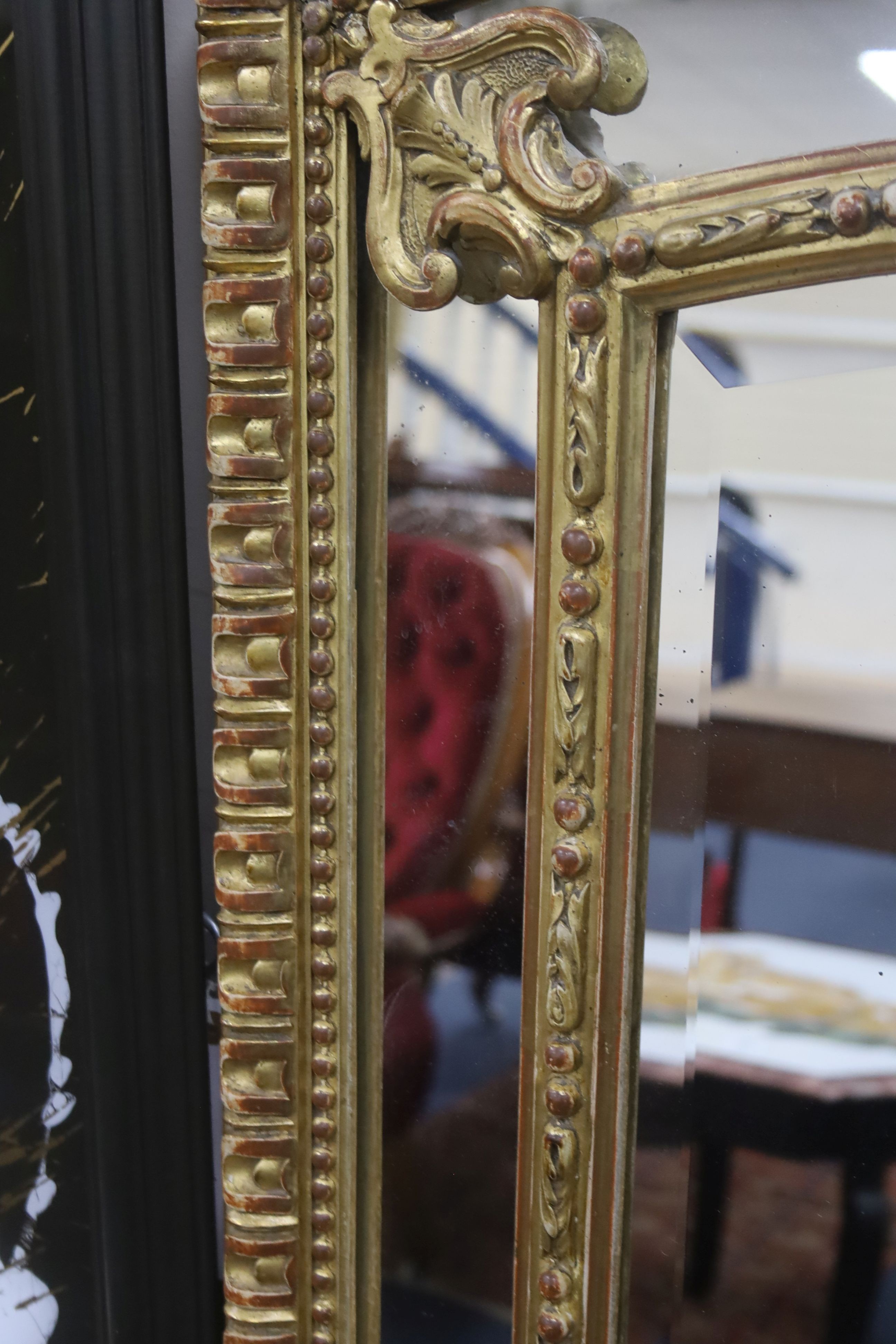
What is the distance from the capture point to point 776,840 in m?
0.88

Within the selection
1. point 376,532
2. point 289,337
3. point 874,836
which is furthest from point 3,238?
point 874,836

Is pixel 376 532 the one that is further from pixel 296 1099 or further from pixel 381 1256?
pixel 381 1256

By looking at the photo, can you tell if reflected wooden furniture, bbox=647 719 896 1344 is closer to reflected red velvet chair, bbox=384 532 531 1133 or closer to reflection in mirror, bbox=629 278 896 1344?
reflection in mirror, bbox=629 278 896 1344

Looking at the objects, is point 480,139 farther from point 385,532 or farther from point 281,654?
point 281,654

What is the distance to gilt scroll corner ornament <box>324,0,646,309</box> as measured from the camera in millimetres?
822

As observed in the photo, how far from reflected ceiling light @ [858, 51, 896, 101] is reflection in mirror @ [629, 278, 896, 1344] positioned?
0.13 m

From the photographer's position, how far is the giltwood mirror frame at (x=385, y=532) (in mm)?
828

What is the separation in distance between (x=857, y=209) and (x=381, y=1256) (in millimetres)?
975

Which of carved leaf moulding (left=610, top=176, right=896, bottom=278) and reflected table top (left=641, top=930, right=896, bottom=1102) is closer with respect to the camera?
carved leaf moulding (left=610, top=176, right=896, bottom=278)

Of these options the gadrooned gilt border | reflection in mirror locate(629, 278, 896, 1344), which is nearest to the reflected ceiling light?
reflection in mirror locate(629, 278, 896, 1344)

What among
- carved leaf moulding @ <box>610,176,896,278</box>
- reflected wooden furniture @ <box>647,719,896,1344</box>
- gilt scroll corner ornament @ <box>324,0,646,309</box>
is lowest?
reflected wooden furniture @ <box>647,719,896,1344</box>

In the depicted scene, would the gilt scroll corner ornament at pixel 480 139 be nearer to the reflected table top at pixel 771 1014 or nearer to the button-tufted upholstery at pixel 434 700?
the button-tufted upholstery at pixel 434 700

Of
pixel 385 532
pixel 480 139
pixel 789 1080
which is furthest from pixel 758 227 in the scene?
pixel 789 1080

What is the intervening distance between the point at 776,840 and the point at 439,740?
0.29 meters
